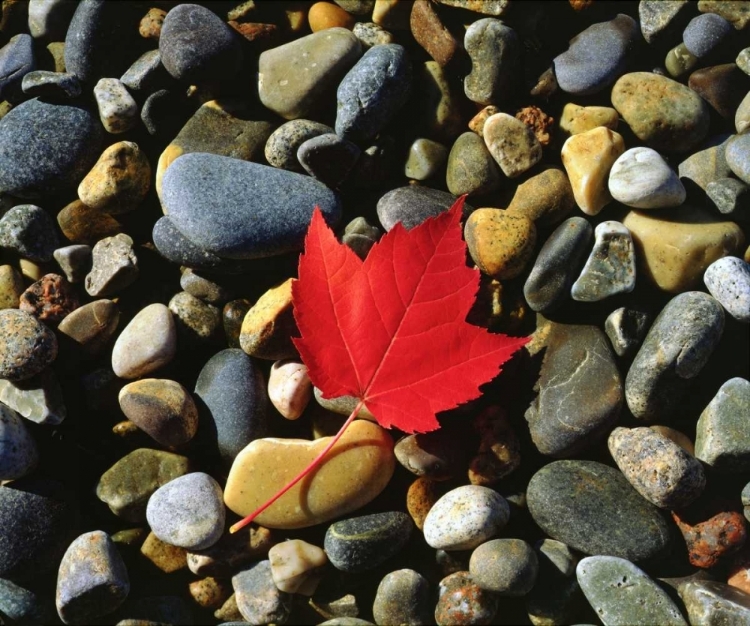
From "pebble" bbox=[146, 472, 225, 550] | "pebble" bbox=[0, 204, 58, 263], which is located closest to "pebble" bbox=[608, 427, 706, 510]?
"pebble" bbox=[146, 472, 225, 550]

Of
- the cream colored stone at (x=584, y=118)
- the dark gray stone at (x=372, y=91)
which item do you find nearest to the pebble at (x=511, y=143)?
the cream colored stone at (x=584, y=118)

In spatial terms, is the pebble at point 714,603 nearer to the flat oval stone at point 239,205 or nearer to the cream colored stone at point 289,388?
the cream colored stone at point 289,388

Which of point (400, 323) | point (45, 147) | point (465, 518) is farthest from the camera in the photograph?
point (45, 147)

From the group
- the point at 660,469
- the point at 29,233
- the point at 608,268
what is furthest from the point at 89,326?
the point at 660,469

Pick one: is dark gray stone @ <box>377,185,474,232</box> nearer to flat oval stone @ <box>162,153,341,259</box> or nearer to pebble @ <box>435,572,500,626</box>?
flat oval stone @ <box>162,153,341,259</box>

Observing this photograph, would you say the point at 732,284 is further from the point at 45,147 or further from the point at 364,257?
the point at 45,147

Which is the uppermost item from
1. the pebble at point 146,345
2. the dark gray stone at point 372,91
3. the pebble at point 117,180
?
the dark gray stone at point 372,91
